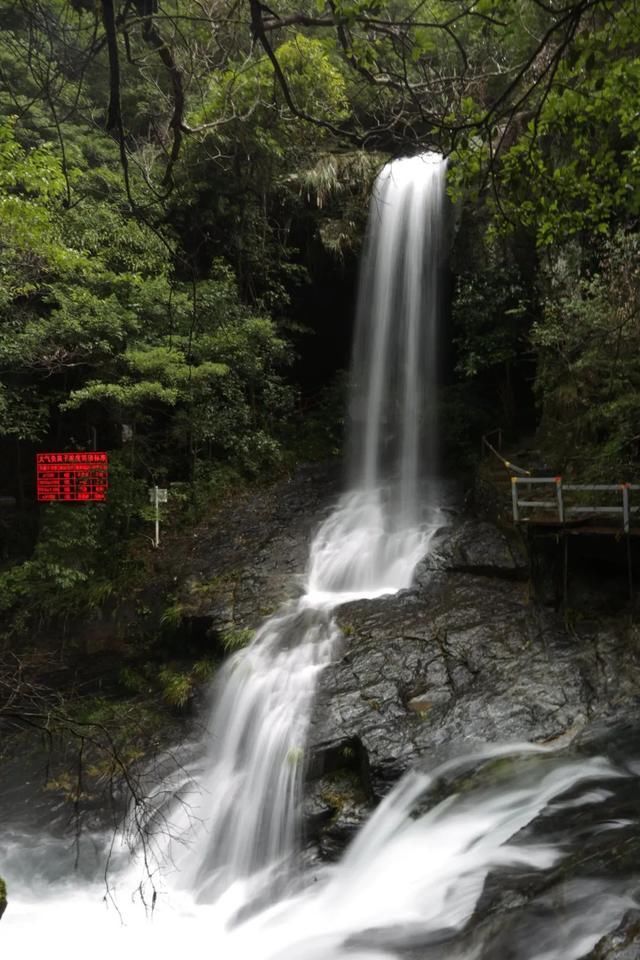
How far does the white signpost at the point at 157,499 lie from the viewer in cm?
1158

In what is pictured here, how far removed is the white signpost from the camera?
1158 cm

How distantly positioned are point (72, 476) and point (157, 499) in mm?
1477

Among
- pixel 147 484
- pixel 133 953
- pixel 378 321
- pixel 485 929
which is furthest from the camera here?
pixel 378 321

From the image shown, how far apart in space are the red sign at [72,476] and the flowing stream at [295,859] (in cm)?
384

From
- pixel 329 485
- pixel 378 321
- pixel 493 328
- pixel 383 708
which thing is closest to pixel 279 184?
pixel 378 321

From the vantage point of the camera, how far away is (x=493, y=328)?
13922 mm

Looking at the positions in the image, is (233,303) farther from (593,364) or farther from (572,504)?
(572,504)

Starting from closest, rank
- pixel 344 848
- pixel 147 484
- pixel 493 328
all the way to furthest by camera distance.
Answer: pixel 344 848
pixel 147 484
pixel 493 328

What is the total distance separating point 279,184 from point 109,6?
1259 cm

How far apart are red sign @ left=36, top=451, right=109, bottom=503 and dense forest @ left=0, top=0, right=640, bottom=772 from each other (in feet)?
1.66

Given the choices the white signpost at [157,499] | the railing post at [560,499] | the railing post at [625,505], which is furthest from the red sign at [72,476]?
the railing post at [625,505]

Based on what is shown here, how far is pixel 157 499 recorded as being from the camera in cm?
1155

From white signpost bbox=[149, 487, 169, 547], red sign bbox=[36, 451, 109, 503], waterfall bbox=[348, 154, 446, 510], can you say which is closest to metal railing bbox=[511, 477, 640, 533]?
waterfall bbox=[348, 154, 446, 510]

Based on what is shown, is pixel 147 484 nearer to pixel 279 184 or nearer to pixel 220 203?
pixel 220 203
